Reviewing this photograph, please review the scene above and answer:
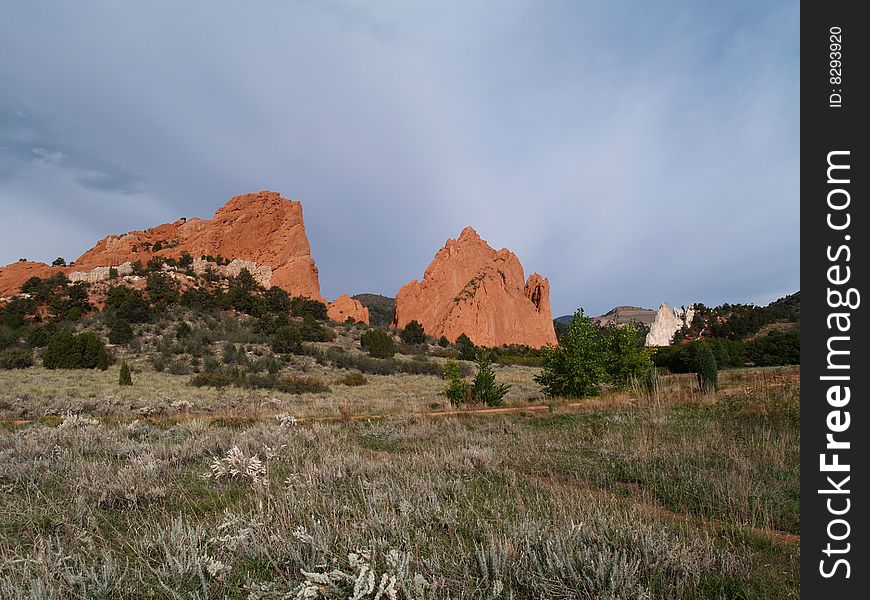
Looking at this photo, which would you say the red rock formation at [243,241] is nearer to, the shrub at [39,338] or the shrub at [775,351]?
the shrub at [39,338]

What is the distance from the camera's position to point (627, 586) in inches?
83.0

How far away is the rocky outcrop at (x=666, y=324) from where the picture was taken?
74.6 meters

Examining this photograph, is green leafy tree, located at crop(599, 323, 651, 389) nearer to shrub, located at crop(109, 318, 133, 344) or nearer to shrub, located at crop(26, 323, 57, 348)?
shrub, located at crop(109, 318, 133, 344)

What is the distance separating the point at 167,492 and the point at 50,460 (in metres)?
2.60

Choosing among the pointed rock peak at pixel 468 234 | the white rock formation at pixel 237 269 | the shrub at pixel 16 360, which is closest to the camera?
the shrub at pixel 16 360

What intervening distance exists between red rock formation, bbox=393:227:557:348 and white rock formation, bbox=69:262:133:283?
41896 mm

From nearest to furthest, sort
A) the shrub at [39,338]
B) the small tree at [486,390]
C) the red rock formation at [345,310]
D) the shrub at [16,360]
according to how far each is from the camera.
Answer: the small tree at [486,390], the shrub at [16,360], the shrub at [39,338], the red rock formation at [345,310]

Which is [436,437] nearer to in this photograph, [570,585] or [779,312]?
[570,585]

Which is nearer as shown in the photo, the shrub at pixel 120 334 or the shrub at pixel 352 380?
the shrub at pixel 352 380

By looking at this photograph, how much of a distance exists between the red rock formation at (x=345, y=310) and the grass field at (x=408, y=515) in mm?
59521

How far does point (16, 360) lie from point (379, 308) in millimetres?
79501

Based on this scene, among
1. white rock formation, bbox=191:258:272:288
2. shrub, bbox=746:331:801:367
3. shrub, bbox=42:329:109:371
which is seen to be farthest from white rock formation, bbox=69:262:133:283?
shrub, bbox=746:331:801:367

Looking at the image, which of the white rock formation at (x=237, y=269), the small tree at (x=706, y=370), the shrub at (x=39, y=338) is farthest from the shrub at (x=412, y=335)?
the small tree at (x=706, y=370)

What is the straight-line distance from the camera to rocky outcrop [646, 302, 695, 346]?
74.6 meters
